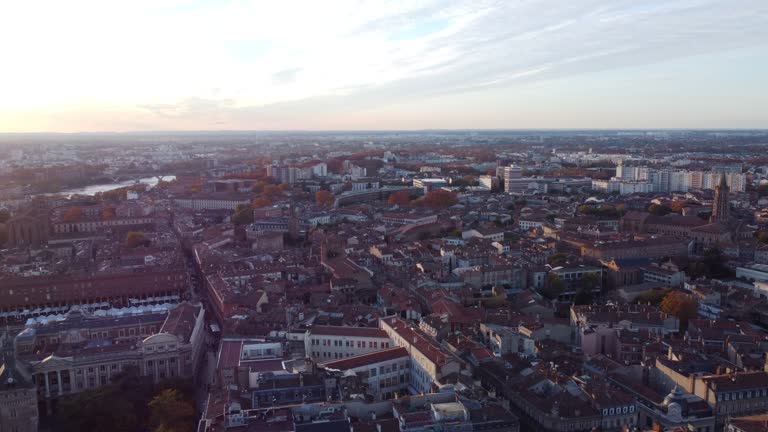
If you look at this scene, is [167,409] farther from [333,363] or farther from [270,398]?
[333,363]

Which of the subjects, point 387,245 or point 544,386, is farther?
point 387,245

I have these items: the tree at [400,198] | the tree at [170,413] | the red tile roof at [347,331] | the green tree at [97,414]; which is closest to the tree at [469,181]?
the tree at [400,198]

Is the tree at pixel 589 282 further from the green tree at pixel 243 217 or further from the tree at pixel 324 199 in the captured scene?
the tree at pixel 324 199

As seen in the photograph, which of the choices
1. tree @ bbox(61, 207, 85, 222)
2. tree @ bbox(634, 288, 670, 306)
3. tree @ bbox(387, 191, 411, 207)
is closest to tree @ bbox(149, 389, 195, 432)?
tree @ bbox(634, 288, 670, 306)

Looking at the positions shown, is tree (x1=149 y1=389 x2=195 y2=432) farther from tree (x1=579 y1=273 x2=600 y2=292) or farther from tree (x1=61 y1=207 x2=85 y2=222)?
tree (x1=61 y1=207 x2=85 y2=222)

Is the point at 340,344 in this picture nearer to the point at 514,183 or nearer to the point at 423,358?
the point at 423,358

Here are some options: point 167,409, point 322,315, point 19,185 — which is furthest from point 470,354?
point 19,185

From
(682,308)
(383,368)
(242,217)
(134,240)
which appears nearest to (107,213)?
(242,217)
